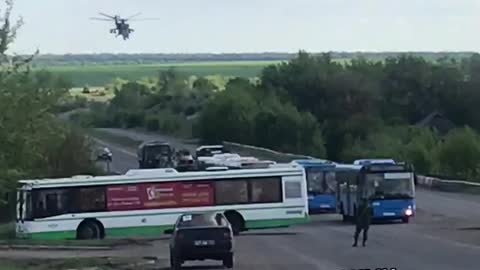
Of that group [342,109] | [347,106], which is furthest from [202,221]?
[342,109]

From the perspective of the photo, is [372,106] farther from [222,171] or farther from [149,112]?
[222,171]

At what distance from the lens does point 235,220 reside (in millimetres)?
47594

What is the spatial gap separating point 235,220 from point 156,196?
2.94 meters

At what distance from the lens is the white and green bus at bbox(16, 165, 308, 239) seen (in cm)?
4734

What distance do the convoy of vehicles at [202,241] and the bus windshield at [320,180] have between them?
70.8 ft

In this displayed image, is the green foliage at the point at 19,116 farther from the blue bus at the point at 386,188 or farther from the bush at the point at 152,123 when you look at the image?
the bush at the point at 152,123

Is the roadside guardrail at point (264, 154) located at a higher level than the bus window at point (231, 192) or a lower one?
higher

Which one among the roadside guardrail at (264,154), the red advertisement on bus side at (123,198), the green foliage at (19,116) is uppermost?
the green foliage at (19,116)

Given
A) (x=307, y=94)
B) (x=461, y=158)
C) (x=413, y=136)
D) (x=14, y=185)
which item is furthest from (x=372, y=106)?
(x=14, y=185)

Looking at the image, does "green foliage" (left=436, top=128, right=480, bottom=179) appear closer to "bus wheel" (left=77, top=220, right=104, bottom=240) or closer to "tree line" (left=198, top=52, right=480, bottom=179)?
"tree line" (left=198, top=52, right=480, bottom=179)

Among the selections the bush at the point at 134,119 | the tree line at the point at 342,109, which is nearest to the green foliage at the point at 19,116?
the tree line at the point at 342,109

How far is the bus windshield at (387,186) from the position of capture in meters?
49.2

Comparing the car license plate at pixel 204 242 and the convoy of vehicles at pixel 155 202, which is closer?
the car license plate at pixel 204 242

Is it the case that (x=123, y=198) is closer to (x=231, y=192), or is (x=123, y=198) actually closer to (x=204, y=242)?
(x=231, y=192)
